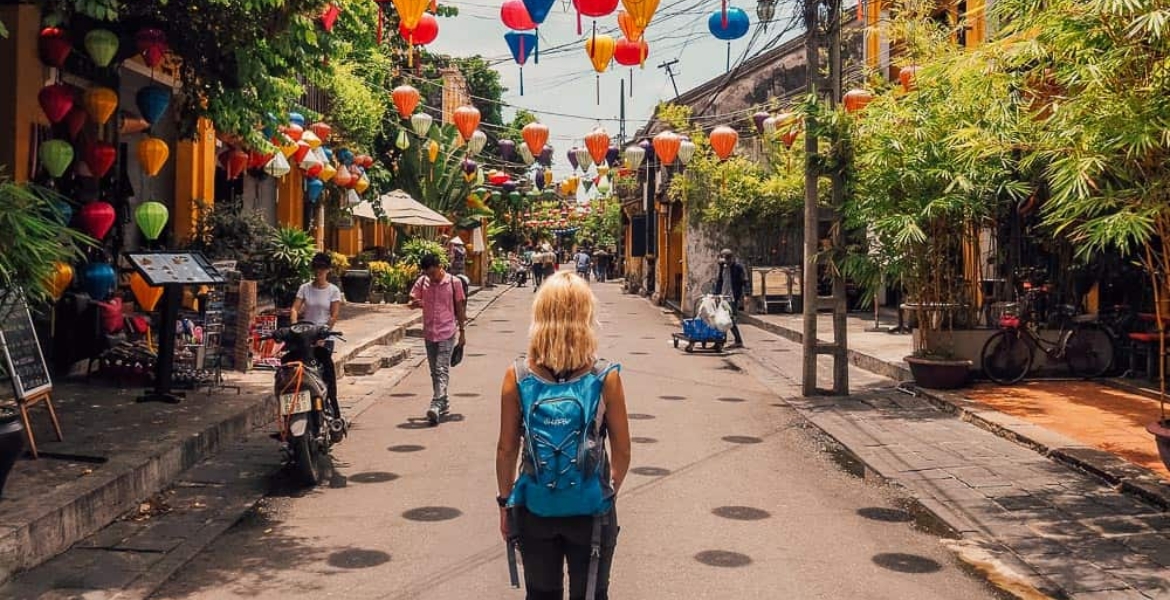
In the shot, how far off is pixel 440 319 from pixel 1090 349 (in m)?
8.33

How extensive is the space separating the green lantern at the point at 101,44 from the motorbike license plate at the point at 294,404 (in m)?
4.69

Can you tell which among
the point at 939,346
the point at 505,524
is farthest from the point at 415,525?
the point at 939,346

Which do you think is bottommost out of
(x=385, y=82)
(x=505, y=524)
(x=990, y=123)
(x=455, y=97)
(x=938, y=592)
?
(x=938, y=592)

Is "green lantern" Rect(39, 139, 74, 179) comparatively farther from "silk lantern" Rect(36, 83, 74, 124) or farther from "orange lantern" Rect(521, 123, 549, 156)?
"orange lantern" Rect(521, 123, 549, 156)

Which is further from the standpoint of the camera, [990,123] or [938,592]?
[990,123]

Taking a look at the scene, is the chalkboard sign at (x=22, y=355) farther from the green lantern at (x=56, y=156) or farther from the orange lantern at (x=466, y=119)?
the orange lantern at (x=466, y=119)

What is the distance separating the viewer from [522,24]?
11.8 meters

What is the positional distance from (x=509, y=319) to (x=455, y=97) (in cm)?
2975

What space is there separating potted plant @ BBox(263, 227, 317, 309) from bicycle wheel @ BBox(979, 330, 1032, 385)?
32.4ft

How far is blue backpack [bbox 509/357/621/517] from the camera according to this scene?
3.61 m

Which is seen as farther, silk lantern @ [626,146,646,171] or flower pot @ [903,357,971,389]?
silk lantern @ [626,146,646,171]

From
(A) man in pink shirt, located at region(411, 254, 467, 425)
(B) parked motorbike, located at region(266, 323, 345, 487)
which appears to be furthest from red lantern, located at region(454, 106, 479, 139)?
(B) parked motorbike, located at region(266, 323, 345, 487)

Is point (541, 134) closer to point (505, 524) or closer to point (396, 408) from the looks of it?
point (396, 408)

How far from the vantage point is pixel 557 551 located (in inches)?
147
